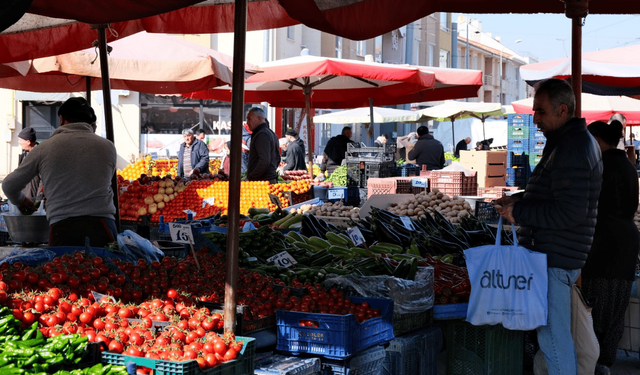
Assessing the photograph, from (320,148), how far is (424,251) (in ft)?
82.4

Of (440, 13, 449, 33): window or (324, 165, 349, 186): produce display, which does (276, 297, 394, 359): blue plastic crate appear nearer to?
(324, 165, 349, 186): produce display

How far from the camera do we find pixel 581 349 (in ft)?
15.5

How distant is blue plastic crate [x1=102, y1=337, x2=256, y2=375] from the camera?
2693 millimetres

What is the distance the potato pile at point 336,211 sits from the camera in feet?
28.0

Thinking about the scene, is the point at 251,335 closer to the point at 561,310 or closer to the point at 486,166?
the point at 561,310

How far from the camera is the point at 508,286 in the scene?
4430 millimetres

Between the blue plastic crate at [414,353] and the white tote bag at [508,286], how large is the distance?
312mm

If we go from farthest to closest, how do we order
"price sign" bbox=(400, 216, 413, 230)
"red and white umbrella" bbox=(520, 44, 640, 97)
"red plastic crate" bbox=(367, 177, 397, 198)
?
"red plastic crate" bbox=(367, 177, 397, 198), "red and white umbrella" bbox=(520, 44, 640, 97), "price sign" bbox=(400, 216, 413, 230)

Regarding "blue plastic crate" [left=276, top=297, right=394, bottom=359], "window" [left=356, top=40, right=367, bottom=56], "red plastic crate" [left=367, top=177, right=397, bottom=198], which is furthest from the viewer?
"window" [left=356, top=40, right=367, bottom=56]

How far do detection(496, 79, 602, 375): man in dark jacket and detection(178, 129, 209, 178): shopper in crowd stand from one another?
9504 millimetres

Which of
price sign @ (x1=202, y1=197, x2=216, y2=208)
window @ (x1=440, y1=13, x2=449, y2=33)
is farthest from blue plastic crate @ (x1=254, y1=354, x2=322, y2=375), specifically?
window @ (x1=440, y1=13, x2=449, y2=33)

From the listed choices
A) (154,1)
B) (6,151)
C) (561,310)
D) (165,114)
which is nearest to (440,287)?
(561,310)

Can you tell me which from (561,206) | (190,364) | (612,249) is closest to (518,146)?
(612,249)

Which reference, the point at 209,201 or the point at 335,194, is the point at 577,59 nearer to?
the point at 209,201
